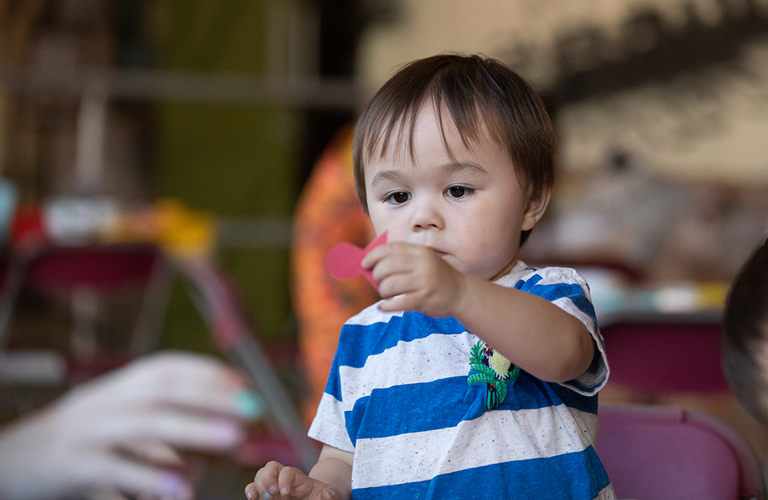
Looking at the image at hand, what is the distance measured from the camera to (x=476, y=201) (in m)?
0.67

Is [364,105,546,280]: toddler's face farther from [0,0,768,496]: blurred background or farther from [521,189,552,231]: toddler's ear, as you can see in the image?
[0,0,768,496]: blurred background

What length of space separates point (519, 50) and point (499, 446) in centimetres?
492

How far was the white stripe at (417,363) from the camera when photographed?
69cm

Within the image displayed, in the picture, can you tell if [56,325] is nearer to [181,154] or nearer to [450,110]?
[181,154]

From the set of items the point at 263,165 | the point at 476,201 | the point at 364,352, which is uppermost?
the point at 263,165

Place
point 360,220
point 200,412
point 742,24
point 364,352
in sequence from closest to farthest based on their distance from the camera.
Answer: point 364,352 < point 200,412 < point 360,220 < point 742,24

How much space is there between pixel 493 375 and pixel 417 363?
0.08 meters

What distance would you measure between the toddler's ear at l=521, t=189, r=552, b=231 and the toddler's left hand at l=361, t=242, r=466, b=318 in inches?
7.4

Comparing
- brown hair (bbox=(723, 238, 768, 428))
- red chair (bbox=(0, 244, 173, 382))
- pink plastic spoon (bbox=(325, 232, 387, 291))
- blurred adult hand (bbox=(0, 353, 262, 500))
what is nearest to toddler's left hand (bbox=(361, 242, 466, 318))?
pink plastic spoon (bbox=(325, 232, 387, 291))

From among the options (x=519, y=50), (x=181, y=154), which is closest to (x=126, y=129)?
(x=181, y=154)

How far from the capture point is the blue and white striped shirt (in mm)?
644

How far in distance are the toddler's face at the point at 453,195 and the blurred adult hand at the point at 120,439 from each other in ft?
2.16

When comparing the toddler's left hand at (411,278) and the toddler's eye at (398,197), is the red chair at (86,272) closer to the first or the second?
the toddler's eye at (398,197)

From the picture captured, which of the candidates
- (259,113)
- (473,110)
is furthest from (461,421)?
(259,113)
